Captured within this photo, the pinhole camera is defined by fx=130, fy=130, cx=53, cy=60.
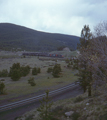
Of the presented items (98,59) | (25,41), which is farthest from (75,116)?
(25,41)

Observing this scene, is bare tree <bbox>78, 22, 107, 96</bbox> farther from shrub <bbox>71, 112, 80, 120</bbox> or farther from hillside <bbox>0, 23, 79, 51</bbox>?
hillside <bbox>0, 23, 79, 51</bbox>

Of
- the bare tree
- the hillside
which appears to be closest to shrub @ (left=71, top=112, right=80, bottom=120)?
the bare tree

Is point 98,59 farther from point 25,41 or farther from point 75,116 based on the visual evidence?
point 25,41

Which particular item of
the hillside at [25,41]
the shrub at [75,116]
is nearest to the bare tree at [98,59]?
the shrub at [75,116]

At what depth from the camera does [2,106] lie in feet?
37.5

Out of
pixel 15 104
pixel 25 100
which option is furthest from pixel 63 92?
pixel 15 104

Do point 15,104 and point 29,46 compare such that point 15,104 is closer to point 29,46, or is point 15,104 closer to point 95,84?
point 95,84

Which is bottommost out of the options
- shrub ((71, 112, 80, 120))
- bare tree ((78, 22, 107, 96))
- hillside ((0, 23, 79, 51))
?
shrub ((71, 112, 80, 120))

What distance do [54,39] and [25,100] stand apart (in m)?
120

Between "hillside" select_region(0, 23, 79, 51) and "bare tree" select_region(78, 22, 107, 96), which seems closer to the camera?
"bare tree" select_region(78, 22, 107, 96)

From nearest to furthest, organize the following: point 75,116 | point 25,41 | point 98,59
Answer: point 98,59
point 75,116
point 25,41

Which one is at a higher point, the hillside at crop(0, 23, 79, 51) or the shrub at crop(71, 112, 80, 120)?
the hillside at crop(0, 23, 79, 51)

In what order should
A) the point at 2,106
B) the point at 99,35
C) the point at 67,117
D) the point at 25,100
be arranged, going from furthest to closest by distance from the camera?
the point at 25,100 < the point at 2,106 < the point at 99,35 < the point at 67,117

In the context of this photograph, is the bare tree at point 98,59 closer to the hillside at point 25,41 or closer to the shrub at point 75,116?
the shrub at point 75,116
